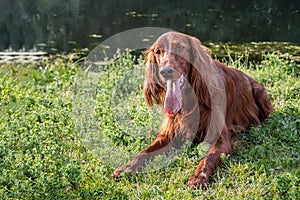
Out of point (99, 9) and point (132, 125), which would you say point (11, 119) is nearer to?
point (132, 125)

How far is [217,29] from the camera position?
1209 cm

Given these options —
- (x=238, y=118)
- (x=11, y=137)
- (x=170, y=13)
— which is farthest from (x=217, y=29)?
(x=11, y=137)

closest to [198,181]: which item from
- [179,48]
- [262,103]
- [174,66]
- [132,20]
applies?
[174,66]

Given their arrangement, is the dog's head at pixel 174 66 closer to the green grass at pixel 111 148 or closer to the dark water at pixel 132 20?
the green grass at pixel 111 148

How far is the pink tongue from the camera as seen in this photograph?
4072 mm

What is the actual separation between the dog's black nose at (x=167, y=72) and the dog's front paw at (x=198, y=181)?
30.7 inches

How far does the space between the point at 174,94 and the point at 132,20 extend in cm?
924

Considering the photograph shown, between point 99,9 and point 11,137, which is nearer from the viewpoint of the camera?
point 11,137

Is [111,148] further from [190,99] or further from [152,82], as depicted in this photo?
[190,99]

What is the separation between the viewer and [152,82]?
4.30m

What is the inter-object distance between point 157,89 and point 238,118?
2.91 ft

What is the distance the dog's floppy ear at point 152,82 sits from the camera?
426 cm

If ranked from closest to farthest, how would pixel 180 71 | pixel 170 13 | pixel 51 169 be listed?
1. pixel 51 169
2. pixel 180 71
3. pixel 170 13

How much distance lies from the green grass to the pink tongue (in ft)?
1.30
